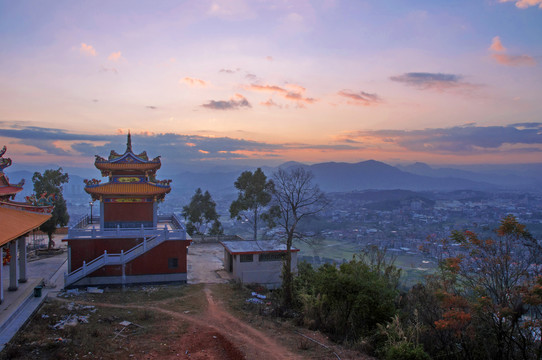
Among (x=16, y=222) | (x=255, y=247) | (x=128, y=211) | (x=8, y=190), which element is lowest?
(x=255, y=247)

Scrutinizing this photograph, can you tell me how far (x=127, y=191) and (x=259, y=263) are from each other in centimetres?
913

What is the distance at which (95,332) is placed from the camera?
12.5 metres

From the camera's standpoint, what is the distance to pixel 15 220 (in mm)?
14633

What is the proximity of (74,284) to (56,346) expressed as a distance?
30.8 ft

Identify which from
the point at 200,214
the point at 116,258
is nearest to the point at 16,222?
the point at 116,258

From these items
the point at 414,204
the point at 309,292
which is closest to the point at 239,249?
the point at 309,292

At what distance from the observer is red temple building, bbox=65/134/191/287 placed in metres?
20.5

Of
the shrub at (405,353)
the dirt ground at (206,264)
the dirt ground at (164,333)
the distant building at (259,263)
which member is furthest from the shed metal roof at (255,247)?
the shrub at (405,353)

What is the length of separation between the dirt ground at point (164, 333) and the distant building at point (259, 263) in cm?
407

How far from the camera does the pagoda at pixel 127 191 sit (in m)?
22.4

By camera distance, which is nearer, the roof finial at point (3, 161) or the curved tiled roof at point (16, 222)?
the curved tiled roof at point (16, 222)

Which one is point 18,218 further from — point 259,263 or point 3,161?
point 259,263

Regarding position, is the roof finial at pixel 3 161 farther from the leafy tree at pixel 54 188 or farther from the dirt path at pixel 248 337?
the dirt path at pixel 248 337

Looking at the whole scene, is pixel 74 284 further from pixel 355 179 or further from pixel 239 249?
pixel 355 179
